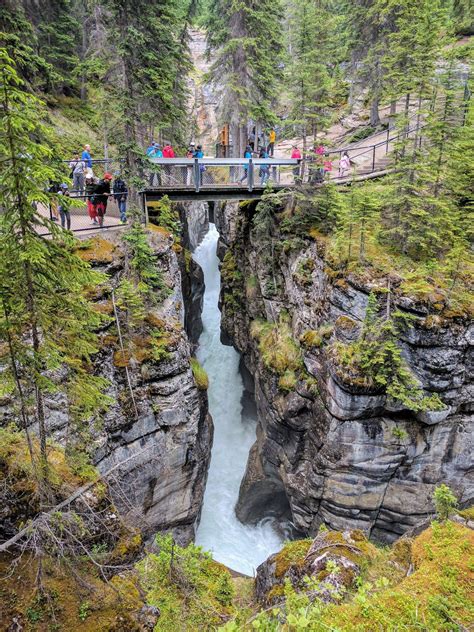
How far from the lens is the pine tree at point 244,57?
1784 centimetres

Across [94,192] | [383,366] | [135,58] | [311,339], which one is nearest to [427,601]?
[383,366]

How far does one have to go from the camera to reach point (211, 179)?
15.6 meters

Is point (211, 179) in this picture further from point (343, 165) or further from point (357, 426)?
point (357, 426)

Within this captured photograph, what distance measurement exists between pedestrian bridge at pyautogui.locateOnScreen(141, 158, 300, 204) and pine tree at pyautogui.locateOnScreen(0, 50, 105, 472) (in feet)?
32.0

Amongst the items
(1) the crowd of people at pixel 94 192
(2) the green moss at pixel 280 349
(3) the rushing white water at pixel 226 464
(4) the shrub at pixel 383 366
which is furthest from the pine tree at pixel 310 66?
(3) the rushing white water at pixel 226 464

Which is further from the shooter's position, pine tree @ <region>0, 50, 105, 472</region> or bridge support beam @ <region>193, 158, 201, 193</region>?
bridge support beam @ <region>193, 158, 201, 193</region>

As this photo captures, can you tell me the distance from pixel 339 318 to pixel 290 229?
471 cm

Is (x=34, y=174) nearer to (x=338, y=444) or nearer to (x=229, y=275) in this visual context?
(x=338, y=444)

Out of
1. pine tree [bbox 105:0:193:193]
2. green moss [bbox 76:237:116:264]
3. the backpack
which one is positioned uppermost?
pine tree [bbox 105:0:193:193]

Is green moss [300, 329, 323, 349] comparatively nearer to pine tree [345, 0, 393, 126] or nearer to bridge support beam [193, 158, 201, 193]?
bridge support beam [193, 158, 201, 193]

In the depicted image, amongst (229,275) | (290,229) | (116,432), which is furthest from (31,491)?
(229,275)

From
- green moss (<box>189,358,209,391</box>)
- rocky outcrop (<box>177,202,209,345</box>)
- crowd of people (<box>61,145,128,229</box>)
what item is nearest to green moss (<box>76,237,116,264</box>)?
crowd of people (<box>61,145,128,229</box>)

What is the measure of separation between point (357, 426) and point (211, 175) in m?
10.7

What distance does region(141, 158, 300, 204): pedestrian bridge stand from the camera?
14.6 metres
